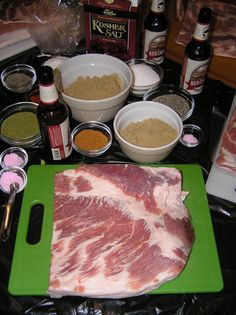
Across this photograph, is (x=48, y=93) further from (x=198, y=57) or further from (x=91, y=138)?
(x=198, y=57)

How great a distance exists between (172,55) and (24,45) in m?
0.61

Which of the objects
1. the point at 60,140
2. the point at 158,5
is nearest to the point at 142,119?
the point at 60,140

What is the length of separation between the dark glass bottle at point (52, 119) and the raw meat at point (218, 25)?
74cm

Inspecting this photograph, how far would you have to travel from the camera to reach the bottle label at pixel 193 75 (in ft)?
3.96

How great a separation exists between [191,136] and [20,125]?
Result: 566 mm

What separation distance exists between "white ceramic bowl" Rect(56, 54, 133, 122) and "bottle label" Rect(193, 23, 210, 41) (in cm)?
24

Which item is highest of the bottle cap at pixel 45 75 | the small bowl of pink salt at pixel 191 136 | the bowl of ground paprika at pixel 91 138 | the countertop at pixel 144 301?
the bottle cap at pixel 45 75

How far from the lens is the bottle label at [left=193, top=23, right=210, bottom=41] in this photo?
111cm

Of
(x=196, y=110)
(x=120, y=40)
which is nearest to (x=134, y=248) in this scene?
(x=196, y=110)

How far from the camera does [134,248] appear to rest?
87 centimetres

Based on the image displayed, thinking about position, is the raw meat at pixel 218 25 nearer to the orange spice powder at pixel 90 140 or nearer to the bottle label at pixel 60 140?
the orange spice powder at pixel 90 140

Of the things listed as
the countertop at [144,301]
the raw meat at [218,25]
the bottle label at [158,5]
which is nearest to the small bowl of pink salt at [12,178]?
the countertop at [144,301]

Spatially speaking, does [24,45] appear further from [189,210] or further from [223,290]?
[223,290]

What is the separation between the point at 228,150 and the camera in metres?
0.99
